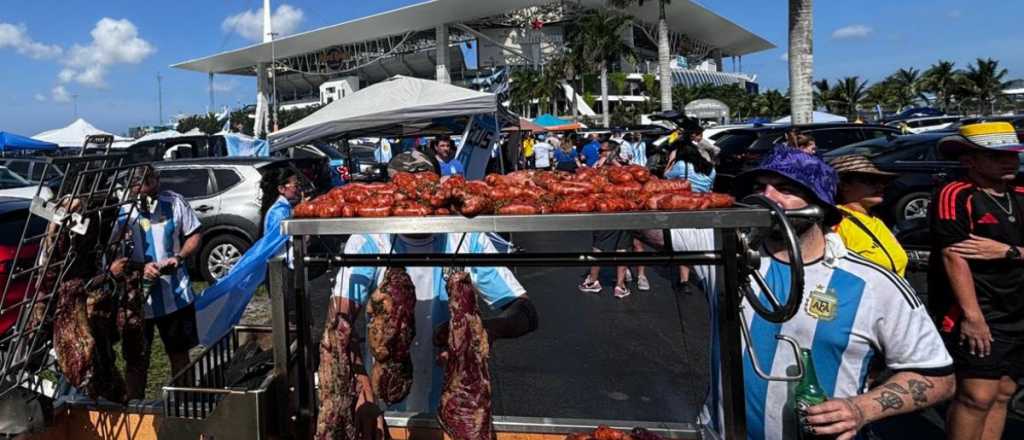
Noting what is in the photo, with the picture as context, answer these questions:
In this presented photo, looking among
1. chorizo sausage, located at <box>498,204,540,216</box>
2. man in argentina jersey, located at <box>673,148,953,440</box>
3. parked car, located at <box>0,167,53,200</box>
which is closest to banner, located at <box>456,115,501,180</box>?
parked car, located at <box>0,167,53,200</box>

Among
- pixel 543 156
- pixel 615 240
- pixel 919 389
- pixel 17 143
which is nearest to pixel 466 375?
pixel 615 240

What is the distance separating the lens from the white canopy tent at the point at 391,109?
388 inches

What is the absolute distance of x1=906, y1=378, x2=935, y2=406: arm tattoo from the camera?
2.27 meters

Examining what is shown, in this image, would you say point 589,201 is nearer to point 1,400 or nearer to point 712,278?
point 712,278

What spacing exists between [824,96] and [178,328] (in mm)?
74259

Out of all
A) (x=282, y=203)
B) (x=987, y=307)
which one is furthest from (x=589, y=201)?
(x=282, y=203)

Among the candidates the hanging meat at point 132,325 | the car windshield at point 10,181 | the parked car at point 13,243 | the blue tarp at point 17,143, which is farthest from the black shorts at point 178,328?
the blue tarp at point 17,143

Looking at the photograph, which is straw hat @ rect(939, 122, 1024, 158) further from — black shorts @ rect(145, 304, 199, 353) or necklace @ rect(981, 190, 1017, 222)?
black shorts @ rect(145, 304, 199, 353)

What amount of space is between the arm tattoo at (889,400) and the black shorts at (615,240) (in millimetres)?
1016

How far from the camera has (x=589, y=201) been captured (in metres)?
1.94

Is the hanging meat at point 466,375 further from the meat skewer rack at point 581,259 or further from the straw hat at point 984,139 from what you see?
the straw hat at point 984,139

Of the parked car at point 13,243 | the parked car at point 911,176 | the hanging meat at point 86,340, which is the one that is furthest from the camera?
the parked car at point 911,176

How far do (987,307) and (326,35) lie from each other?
8831 centimetres

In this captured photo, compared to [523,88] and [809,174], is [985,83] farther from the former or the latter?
[809,174]
